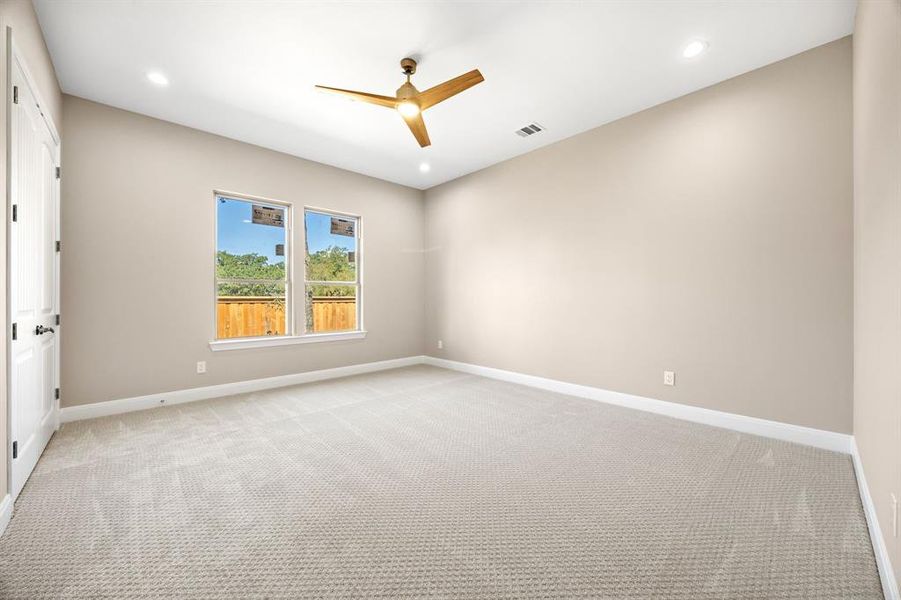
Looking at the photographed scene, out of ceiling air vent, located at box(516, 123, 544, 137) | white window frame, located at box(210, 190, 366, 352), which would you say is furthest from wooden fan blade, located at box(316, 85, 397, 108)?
white window frame, located at box(210, 190, 366, 352)

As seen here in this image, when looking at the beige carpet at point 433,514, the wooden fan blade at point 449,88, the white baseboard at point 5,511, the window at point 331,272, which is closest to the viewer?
the beige carpet at point 433,514

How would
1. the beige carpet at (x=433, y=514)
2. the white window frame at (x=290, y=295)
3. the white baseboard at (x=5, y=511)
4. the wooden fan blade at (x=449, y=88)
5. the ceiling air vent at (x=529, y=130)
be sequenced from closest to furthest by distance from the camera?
the beige carpet at (x=433, y=514)
the white baseboard at (x=5, y=511)
the wooden fan blade at (x=449, y=88)
the ceiling air vent at (x=529, y=130)
the white window frame at (x=290, y=295)

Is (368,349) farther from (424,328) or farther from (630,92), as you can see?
(630,92)

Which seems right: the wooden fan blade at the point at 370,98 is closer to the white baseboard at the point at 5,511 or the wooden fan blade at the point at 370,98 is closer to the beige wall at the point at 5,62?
the beige wall at the point at 5,62

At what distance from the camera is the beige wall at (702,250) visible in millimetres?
2639

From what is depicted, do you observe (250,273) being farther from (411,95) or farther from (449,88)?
(449,88)

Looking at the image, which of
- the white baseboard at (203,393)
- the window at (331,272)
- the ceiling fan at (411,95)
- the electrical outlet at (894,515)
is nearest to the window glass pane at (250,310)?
the window at (331,272)

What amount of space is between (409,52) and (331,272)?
3083mm

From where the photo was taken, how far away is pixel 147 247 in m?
3.63

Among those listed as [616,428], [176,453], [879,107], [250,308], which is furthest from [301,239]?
[879,107]

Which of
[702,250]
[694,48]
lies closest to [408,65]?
[694,48]

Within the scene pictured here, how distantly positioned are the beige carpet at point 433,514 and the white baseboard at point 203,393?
0.80ft

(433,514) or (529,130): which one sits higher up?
(529,130)

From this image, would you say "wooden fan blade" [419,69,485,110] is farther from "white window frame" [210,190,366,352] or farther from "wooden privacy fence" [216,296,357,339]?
"wooden privacy fence" [216,296,357,339]
